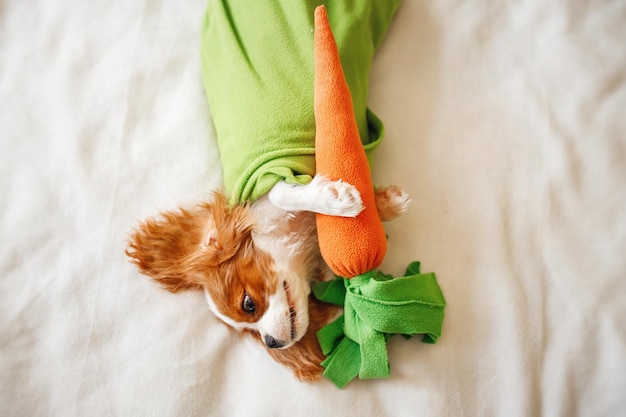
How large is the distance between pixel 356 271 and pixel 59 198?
958 mm

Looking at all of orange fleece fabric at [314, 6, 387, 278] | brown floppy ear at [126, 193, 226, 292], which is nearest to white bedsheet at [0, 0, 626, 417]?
brown floppy ear at [126, 193, 226, 292]

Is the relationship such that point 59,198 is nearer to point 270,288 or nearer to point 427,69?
point 270,288

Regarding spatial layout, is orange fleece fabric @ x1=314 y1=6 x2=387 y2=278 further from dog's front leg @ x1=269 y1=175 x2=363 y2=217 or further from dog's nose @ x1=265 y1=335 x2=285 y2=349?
dog's nose @ x1=265 y1=335 x2=285 y2=349

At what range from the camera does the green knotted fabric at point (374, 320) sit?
121 cm

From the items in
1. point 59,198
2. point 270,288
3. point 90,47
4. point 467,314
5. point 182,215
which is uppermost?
point 90,47

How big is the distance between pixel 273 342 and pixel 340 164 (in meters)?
0.49

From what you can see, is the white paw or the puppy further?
the puppy

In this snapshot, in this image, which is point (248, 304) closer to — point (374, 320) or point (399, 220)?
point (374, 320)

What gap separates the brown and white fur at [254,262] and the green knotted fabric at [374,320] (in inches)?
2.3

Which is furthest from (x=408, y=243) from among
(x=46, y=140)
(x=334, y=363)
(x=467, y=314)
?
(x=46, y=140)

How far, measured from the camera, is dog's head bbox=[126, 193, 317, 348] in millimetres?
1304

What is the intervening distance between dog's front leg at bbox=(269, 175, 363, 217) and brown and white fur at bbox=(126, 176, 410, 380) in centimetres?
4

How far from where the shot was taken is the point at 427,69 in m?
1.60

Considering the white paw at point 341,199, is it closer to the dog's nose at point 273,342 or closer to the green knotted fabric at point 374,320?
the green knotted fabric at point 374,320
